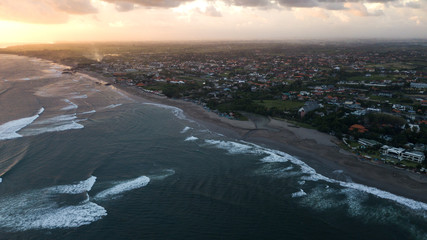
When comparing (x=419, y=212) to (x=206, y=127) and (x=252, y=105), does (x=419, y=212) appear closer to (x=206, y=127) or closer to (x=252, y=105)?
(x=206, y=127)

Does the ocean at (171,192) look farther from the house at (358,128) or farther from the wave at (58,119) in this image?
the house at (358,128)

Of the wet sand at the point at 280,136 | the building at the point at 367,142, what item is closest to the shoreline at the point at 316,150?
the wet sand at the point at 280,136

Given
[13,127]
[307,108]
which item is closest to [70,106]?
[13,127]

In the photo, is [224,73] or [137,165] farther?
[224,73]

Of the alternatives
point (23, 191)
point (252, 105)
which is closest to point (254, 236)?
point (23, 191)

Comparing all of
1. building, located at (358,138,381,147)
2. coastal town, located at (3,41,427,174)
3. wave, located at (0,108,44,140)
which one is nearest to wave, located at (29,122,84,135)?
wave, located at (0,108,44,140)

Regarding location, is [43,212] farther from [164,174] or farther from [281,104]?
[281,104]

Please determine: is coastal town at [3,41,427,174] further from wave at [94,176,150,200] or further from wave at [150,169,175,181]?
wave at [94,176,150,200]
